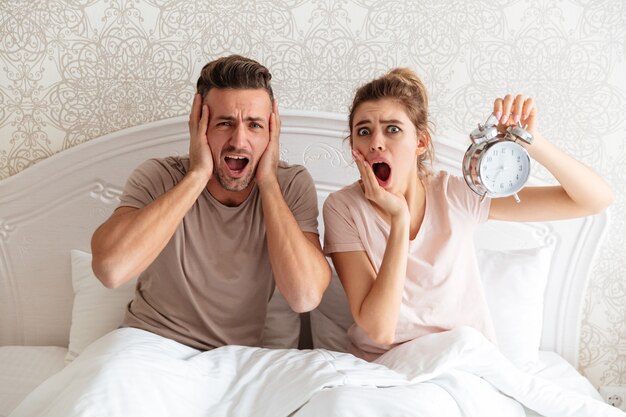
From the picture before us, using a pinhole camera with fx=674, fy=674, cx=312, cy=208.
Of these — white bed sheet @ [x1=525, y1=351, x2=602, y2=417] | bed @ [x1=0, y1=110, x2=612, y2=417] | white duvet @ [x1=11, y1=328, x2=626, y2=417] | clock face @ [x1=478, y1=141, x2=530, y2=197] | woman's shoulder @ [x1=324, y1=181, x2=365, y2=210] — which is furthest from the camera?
bed @ [x1=0, y1=110, x2=612, y2=417]

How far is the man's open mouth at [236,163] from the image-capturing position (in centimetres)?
187

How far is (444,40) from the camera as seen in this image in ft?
7.54

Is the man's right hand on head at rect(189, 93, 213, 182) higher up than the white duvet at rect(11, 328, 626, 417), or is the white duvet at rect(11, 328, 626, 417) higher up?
the man's right hand on head at rect(189, 93, 213, 182)

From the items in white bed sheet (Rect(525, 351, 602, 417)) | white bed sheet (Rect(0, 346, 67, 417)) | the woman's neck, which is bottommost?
white bed sheet (Rect(0, 346, 67, 417))

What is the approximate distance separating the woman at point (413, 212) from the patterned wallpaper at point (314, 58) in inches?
17.6

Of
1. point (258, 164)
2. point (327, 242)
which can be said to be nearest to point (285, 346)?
point (327, 242)

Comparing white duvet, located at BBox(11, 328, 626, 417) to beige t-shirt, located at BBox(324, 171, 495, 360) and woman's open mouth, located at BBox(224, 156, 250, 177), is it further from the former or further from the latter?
woman's open mouth, located at BBox(224, 156, 250, 177)

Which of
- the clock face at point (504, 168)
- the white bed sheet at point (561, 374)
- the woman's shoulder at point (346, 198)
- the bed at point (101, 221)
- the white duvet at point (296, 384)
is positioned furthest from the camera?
the bed at point (101, 221)

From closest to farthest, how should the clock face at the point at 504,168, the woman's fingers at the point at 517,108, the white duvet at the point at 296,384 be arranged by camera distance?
the white duvet at the point at 296,384
the clock face at the point at 504,168
the woman's fingers at the point at 517,108

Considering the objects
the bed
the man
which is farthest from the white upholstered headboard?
the man

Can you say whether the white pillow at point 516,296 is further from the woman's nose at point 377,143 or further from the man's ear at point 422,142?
the woman's nose at point 377,143

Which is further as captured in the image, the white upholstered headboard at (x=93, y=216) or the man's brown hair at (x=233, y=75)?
the white upholstered headboard at (x=93, y=216)

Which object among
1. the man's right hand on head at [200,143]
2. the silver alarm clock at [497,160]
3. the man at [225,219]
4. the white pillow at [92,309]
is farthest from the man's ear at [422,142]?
the white pillow at [92,309]

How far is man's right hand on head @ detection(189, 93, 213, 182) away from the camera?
1.82 metres
